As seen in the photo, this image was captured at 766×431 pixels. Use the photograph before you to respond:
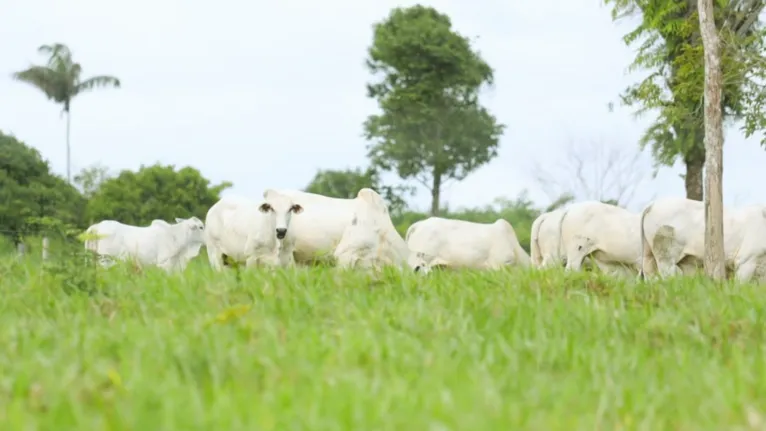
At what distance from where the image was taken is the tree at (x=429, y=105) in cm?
4322

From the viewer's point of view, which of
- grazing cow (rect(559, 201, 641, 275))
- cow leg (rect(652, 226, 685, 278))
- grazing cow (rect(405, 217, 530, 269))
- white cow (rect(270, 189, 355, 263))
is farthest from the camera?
grazing cow (rect(559, 201, 641, 275))

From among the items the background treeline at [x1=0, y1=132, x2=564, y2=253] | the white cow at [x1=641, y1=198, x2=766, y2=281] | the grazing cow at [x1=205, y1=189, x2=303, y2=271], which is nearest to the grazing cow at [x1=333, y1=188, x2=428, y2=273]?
the grazing cow at [x1=205, y1=189, x2=303, y2=271]

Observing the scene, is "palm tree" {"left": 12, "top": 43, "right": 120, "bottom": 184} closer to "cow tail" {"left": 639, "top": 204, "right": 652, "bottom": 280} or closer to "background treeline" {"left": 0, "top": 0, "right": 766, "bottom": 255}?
"background treeline" {"left": 0, "top": 0, "right": 766, "bottom": 255}

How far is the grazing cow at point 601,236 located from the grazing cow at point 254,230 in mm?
6103

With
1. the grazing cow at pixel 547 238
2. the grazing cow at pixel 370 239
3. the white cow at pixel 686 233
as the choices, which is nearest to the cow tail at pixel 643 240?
the white cow at pixel 686 233

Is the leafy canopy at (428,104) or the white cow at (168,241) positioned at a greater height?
the leafy canopy at (428,104)

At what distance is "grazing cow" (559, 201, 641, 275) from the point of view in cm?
1964

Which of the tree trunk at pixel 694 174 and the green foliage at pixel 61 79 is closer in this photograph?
the tree trunk at pixel 694 174

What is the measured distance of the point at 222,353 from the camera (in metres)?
5.02

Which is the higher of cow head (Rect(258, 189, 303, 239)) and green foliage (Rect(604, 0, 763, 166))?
green foliage (Rect(604, 0, 763, 166))

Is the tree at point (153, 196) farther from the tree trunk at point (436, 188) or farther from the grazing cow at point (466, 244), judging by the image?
the grazing cow at point (466, 244)

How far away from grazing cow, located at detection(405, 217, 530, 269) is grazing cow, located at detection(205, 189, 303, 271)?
3806mm

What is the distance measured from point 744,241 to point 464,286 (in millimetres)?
9909

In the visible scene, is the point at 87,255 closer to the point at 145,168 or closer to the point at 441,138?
the point at 441,138
